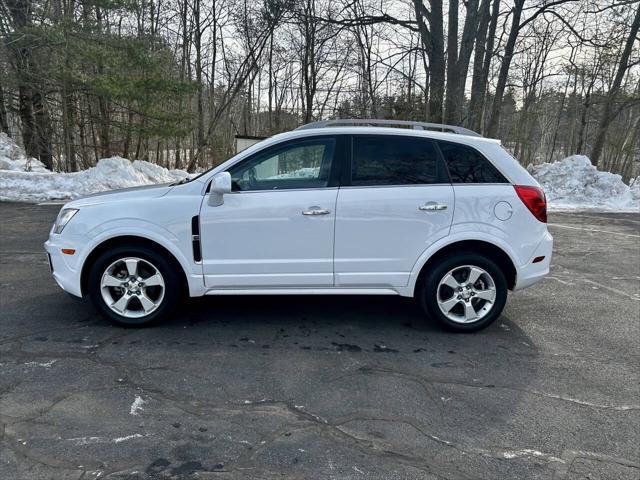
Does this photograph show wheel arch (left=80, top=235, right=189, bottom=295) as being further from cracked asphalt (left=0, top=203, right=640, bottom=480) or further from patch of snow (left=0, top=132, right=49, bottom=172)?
patch of snow (left=0, top=132, right=49, bottom=172)

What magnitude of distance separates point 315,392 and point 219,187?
1.89 m

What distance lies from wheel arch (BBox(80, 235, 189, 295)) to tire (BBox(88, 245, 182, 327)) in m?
0.04

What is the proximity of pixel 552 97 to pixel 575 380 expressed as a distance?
132 ft

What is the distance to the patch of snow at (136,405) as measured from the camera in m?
2.81

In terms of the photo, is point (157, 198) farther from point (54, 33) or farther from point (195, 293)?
point (54, 33)

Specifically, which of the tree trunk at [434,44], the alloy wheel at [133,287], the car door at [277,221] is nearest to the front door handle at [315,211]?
the car door at [277,221]

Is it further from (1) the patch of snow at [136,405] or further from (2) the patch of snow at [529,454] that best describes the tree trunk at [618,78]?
(1) the patch of snow at [136,405]

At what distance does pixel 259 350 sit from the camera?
12.2 ft

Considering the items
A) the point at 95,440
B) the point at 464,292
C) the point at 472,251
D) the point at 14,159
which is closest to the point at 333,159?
the point at 472,251

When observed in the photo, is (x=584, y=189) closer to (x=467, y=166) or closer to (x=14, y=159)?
(x=467, y=166)

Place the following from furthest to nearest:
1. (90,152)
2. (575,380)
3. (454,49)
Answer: (90,152), (454,49), (575,380)

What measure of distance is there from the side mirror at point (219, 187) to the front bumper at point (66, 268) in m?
1.36

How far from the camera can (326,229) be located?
3.93 metres

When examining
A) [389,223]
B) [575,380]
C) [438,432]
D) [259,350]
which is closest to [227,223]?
[259,350]
